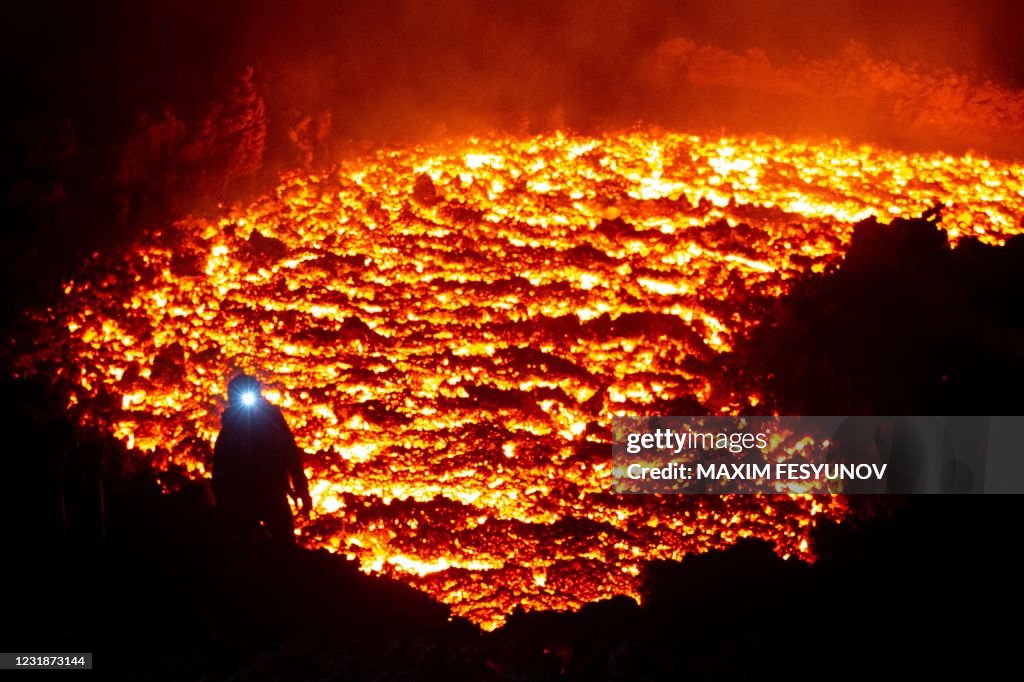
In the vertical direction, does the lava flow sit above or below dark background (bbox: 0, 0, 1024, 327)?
below

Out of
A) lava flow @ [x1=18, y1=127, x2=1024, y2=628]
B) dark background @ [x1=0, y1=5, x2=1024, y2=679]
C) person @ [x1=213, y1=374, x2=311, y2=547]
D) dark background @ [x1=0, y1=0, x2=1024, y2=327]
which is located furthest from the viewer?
dark background @ [x1=0, y1=0, x2=1024, y2=327]

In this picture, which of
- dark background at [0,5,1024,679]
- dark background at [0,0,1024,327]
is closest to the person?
dark background at [0,5,1024,679]

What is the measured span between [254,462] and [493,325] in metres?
2.57

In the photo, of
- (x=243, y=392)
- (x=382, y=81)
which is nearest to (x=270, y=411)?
(x=243, y=392)

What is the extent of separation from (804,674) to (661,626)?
758 millimetres

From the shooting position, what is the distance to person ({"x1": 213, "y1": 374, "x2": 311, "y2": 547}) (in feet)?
14.1

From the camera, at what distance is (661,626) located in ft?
14.1

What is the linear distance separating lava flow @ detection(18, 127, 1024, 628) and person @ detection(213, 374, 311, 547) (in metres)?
0.48

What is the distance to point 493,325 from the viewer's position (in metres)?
6.44

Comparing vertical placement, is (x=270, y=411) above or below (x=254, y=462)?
above

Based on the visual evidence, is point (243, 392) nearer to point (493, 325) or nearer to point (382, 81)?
point (493, 325)

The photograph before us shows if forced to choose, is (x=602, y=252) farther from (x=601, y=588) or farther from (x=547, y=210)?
(x=601, y=588)

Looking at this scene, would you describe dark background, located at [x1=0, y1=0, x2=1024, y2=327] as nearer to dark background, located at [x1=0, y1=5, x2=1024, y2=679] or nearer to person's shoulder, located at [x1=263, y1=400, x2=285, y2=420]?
dark background, located at [x1=0, y1=5, x2=1024, y2=679]

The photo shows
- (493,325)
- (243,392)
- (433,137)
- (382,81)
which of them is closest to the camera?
(243,392)
